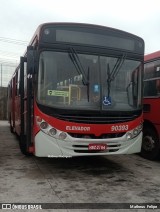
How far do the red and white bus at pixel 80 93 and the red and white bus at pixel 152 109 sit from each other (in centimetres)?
150

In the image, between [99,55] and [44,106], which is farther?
[99,55]

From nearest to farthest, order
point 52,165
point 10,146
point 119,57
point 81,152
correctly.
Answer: point 81,152, point 119,57, point 52,165, point 10,146

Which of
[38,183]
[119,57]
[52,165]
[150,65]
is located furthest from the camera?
[150,65]

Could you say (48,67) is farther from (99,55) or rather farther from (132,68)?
(132,68)

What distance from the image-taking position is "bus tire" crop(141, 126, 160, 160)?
8.86m

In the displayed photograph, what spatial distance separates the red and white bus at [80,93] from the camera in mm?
6711

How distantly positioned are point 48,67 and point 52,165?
2602 millimetres

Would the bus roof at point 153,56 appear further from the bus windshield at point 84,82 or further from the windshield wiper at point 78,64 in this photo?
the windshield wiper at point 78,64

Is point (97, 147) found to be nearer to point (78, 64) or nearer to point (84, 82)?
point (84, 82)

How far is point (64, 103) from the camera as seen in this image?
6766 mm

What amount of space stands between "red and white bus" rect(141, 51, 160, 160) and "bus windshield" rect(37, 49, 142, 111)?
1.64 metres

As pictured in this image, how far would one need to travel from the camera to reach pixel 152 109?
29.2 ft

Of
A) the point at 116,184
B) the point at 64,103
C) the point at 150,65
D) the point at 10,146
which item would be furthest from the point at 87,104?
the point at 10,146

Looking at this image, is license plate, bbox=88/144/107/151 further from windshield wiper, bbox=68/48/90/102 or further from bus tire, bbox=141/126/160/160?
bus tire, bbox=141/126/160/160
